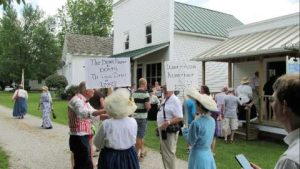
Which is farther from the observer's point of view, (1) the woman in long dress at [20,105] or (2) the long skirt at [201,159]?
(1) the woman in long dress at [20,105]

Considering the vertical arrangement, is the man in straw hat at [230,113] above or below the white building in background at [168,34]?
below

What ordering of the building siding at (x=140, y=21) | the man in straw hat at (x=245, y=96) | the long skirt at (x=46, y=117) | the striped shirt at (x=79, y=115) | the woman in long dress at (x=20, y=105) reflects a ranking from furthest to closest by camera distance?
the building siding at (x=140, y=21)
the woman in long dress at (x=20, y=105)
the long skirt at (x=46, y=117)
the man in straw hat at (x=245, y=96)
the striped shirt at (x=79, y=115)

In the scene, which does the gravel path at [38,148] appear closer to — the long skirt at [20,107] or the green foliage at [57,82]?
the long skirt at [20,107]

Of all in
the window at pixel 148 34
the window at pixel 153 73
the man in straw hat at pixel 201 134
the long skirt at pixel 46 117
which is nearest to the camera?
the man in straw hat at pixel 201 134

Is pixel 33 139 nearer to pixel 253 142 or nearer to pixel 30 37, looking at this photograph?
pixel 253 142

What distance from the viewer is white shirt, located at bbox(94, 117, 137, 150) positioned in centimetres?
497

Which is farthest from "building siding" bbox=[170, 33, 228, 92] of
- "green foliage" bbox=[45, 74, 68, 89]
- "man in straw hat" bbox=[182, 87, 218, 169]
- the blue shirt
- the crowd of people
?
"green foliage" bbox=[45, 74, 68, 89]

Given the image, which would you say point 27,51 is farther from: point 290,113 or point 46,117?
point 290,113

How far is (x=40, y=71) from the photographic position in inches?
2373

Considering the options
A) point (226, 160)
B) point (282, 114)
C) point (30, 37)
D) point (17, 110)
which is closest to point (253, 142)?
point (226, 160)

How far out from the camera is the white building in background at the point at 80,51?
38.8 meters

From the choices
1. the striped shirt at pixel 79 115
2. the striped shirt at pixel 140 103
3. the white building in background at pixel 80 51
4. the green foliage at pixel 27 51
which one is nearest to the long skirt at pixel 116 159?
the striped shirt at pixel 79 115

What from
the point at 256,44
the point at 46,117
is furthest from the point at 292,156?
the point at 46,117

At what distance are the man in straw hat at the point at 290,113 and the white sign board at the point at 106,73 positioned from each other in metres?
4.98
